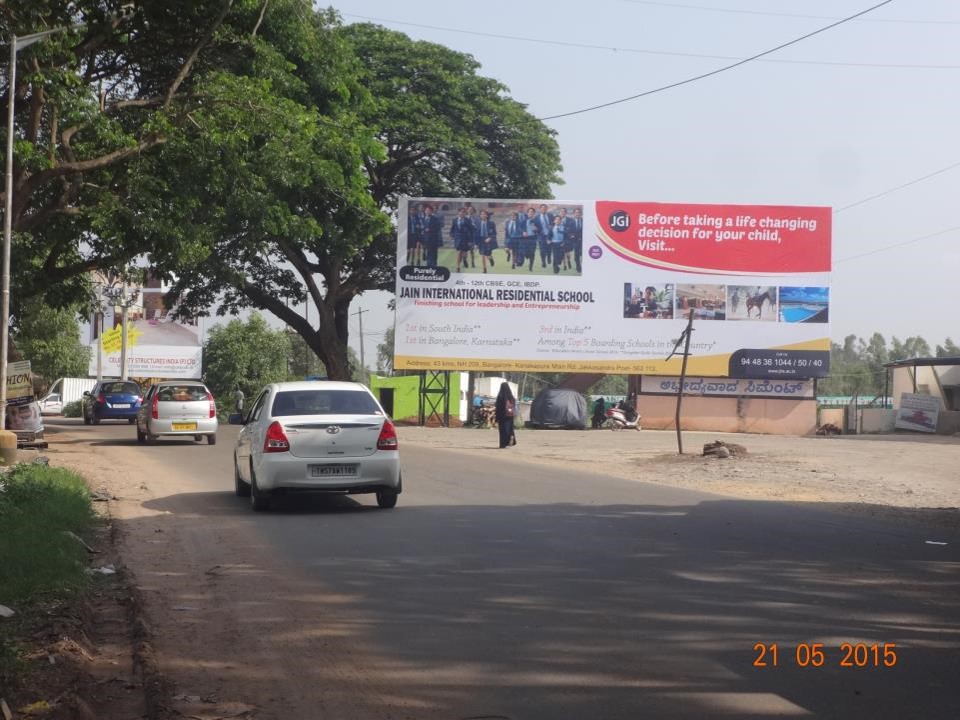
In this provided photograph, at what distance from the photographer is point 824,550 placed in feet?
33.7

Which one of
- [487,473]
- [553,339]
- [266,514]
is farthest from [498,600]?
[553,339]

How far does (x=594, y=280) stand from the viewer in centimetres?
4378

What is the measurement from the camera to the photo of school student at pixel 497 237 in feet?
143

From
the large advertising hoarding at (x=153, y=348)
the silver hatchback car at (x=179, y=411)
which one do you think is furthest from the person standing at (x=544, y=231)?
the large advertising hoarding at (x=153, y=348)

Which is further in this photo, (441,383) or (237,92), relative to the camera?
(441,383)

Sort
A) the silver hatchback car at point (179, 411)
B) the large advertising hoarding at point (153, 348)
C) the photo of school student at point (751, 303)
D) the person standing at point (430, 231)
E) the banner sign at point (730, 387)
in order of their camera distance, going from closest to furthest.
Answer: the silver hatchback car at point (179, 411) < the person standing at point (430, 231) < the photo of school student at point (751, 303) < the banner sign at point (730, 387) < the large advertising hoarding at point (153, 348)

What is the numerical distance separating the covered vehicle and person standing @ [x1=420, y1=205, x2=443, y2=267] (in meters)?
7.65

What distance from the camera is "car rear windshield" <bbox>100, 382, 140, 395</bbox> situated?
1594 inches

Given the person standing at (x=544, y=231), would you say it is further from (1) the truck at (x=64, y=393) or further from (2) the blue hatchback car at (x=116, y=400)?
(1) the truck at (x=64, y=393)

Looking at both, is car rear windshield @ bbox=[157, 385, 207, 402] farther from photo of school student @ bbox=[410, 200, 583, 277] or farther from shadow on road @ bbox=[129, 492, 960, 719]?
photo of school student @ bbox=[410, 200, 583, 277]

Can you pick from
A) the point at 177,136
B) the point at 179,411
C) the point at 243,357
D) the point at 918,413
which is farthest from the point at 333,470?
the point at 243,357

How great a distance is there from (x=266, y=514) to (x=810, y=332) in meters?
35.0

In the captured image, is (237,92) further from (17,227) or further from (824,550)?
(824,550)
